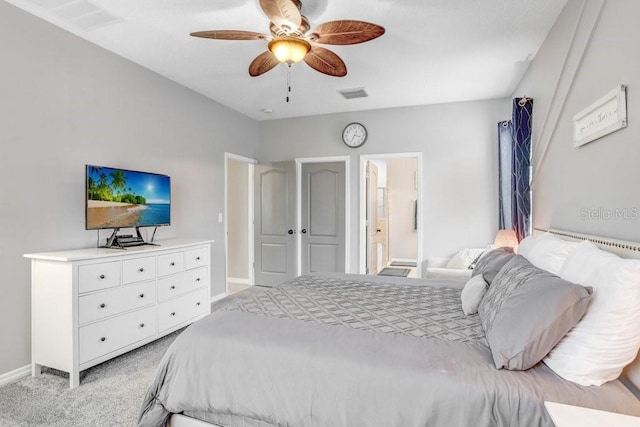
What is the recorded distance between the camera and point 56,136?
2.69m

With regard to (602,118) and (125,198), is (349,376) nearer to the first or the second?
(602,118)

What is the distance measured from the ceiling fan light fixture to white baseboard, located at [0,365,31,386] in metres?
2.97

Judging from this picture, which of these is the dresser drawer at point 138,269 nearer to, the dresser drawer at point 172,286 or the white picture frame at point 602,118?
the dresser drawer at point 172,286

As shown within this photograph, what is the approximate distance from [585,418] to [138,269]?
115 inches

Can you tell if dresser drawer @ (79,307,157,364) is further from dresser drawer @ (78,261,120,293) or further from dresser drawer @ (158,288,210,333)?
dresser drawer @ (78,261,120,293)

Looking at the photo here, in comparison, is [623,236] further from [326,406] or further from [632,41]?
[326,406]

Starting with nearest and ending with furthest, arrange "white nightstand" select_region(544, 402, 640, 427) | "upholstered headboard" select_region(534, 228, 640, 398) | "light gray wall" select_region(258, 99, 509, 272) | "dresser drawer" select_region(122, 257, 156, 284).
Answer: "white nightstand" select_region(544, 402, 640, 427) → "upholstered headboard" select_region(534, 228, 640, 398) → "dresser drawer" select_region(122, 257, 156, 284) → "light gray wall" select_region(258, 99, 509, 272)

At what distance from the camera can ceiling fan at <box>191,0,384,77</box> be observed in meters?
2.04

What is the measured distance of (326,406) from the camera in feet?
4.32

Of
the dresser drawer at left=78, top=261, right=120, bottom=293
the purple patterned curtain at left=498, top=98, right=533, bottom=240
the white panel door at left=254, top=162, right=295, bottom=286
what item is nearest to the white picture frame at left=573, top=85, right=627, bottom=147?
the purple patterned curtain at left=498, top=98, right=533, bottom=240

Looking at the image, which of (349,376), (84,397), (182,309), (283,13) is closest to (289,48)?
(283,13)

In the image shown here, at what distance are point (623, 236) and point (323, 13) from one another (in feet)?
7.54

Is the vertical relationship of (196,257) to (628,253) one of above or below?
below

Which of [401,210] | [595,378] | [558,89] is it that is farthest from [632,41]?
[401,210]
